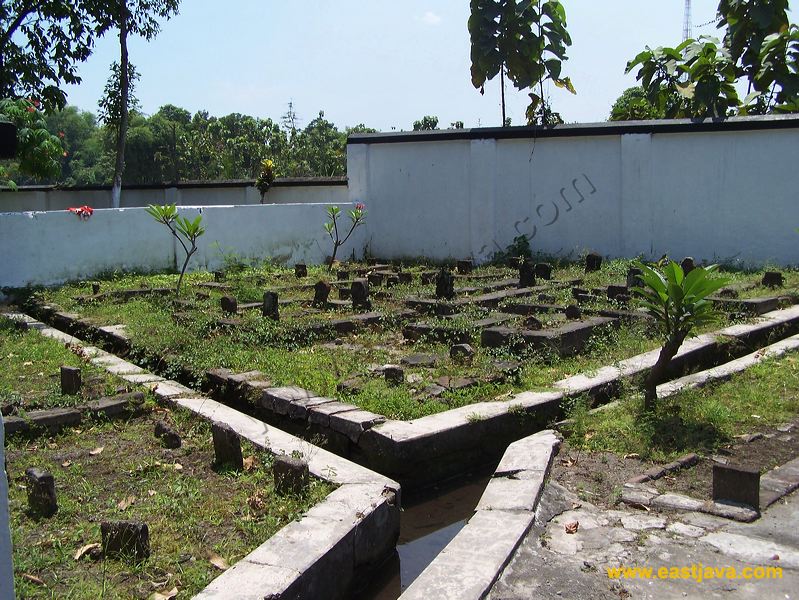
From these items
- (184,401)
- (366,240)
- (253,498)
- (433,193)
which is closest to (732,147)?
(433,193)

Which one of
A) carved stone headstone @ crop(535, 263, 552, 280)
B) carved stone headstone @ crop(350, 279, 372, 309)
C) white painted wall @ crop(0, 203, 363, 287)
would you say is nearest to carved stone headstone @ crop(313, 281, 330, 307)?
carved stone headstone @ crop(350, 279, 372, 309)

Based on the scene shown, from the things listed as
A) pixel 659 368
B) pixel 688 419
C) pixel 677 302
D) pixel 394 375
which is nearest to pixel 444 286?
pixel 394 375

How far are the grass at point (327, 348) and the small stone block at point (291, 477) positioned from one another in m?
1.43

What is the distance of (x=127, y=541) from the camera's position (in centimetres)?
358

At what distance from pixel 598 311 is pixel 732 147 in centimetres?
689

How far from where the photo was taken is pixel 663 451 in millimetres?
A: 5027

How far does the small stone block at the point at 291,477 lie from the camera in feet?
14.0

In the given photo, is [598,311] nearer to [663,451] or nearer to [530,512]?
[663,451]

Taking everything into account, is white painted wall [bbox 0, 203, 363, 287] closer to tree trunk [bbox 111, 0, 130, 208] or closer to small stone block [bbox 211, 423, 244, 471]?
tree trunk [bbox 111, 0, 130, 208]

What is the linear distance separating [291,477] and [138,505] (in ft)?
2.80

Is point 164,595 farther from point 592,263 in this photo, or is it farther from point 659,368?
point 592,263

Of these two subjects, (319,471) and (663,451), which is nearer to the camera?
(319,471)

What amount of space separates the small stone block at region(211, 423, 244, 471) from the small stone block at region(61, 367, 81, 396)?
6.64 feet

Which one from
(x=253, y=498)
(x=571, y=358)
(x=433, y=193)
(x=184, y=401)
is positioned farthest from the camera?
(x=433, y=193)
